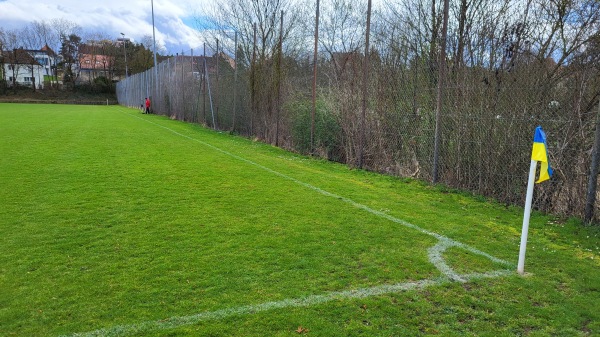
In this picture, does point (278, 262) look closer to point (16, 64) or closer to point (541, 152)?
point (541, 152)

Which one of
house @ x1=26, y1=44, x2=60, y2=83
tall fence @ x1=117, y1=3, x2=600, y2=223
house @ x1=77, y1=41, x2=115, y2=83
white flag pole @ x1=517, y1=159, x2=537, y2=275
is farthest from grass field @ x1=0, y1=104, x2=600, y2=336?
house @ x1=26, y1=44, x2=60, y2=83

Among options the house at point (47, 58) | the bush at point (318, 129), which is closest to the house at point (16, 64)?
the house at point (47, 58)

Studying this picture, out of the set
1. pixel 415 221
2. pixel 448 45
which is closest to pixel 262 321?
pixel 415 221

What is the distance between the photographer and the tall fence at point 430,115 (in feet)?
19.5

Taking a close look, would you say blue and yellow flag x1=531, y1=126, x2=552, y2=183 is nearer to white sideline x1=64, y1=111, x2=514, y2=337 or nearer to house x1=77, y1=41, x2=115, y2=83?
white sideline x1=64, y1=111, x2=514, y2=337

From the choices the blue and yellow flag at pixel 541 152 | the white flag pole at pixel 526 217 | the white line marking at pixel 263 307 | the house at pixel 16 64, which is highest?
the house at pixel 16 64

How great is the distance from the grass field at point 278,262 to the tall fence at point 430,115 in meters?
0.68

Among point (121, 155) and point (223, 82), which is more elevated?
point (223, 82)

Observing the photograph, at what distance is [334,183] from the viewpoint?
828 cm

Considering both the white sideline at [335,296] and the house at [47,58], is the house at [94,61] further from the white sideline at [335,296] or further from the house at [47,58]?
the white sideline at [335,296]

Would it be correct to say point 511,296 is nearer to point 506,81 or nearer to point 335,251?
point 335,251

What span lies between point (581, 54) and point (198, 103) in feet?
65.0

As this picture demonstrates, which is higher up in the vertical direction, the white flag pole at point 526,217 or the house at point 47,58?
the house at point 47,58

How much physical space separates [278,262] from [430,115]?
541cm
